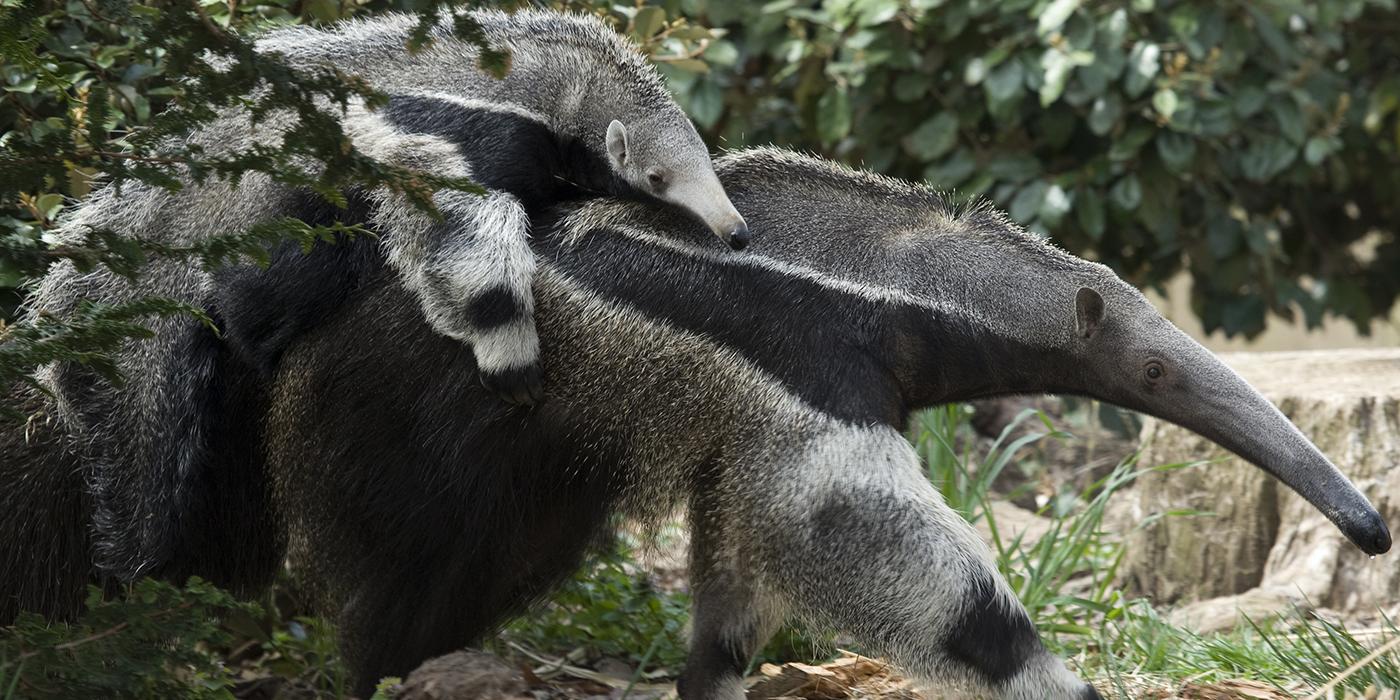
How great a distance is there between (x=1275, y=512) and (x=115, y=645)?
4.58 metres

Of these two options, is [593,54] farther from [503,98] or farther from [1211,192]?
[1211,192]

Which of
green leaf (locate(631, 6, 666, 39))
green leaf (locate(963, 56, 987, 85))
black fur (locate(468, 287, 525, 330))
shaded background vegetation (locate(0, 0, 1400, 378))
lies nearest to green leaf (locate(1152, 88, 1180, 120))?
shaded background vegetation (locate(0, 0, 1400, 378))

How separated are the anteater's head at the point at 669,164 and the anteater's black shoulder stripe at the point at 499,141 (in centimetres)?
7

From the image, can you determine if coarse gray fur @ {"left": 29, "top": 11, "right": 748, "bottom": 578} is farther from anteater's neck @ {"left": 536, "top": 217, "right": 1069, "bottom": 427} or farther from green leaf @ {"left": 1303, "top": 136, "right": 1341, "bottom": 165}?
green leaf @ {"left": 1303, "top": 136, "right": 1341, "bottom": 165}

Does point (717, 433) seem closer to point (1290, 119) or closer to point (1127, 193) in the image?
point (1127, 193)

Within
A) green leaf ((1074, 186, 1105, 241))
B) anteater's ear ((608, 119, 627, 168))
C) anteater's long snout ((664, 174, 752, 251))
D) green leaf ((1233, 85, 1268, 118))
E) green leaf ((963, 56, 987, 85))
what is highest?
anteater's ear ((608, 119, 627, 168))

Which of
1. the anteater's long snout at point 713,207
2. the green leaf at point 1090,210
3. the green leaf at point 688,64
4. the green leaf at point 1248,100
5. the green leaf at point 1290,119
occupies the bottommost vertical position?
the green leaf at point 1090,210

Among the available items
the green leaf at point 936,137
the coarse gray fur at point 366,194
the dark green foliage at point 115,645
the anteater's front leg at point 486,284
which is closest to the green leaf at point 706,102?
the green leaf at point 936,137

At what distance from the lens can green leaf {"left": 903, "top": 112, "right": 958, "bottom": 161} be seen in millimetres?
7293

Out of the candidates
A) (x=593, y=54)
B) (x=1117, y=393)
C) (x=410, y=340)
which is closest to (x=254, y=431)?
(x=410, y=340)

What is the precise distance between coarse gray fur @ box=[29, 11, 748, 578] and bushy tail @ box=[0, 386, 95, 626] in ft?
0.46

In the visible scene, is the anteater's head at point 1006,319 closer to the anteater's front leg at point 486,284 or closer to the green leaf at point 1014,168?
the anteater's front leg at point 486,284

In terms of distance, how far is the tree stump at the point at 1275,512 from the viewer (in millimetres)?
5754

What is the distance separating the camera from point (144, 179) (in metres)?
3.28
